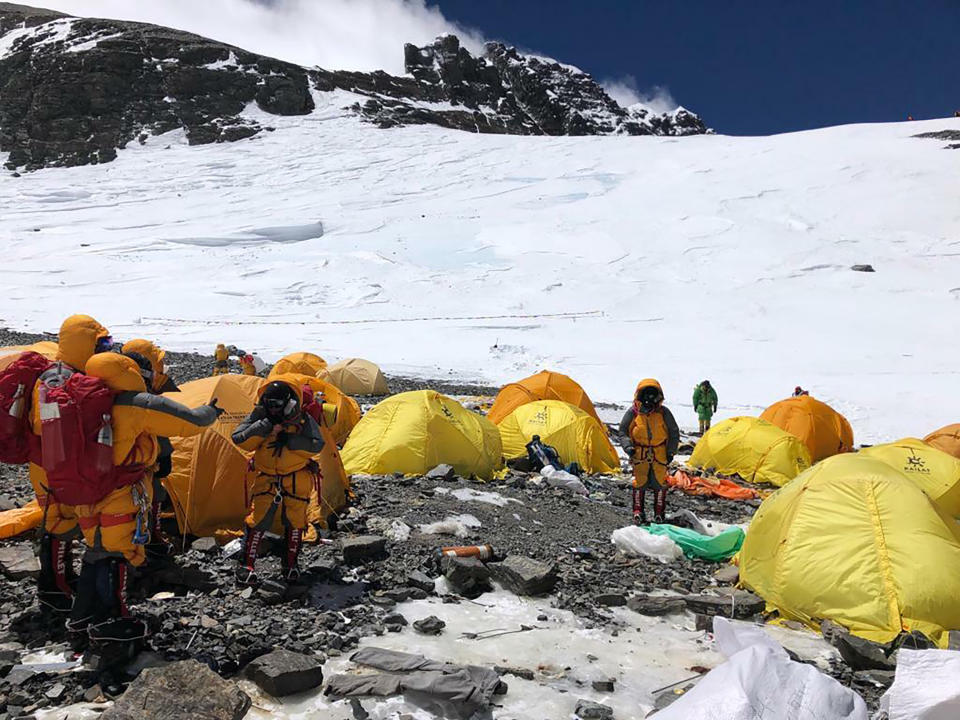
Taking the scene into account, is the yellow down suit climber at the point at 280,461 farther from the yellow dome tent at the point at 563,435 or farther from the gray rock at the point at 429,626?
the yellow dome tent at the point at 563,435

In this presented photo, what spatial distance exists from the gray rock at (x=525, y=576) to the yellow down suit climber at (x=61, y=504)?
3.39 meters

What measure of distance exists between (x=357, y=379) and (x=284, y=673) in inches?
586

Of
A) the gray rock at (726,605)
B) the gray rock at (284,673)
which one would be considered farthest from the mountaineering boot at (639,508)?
the gray rock at (284,673)

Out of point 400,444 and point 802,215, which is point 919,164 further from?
point 400,444

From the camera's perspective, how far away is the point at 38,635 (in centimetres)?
441

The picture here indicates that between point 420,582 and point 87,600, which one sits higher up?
point 87,600

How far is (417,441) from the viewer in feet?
33.1

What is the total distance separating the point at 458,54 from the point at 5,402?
119 m

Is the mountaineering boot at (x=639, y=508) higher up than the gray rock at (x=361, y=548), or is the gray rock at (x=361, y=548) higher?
the gray rock at (x=361, y=548)

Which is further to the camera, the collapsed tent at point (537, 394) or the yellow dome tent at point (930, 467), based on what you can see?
the collapsed tent at point (537, 394)

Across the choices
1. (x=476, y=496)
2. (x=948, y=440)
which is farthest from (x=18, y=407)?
(x=948, y=440)

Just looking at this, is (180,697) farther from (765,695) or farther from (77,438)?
(765,695)

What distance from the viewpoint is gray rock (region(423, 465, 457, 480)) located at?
9.70 m

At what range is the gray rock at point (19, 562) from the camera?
5152mm
